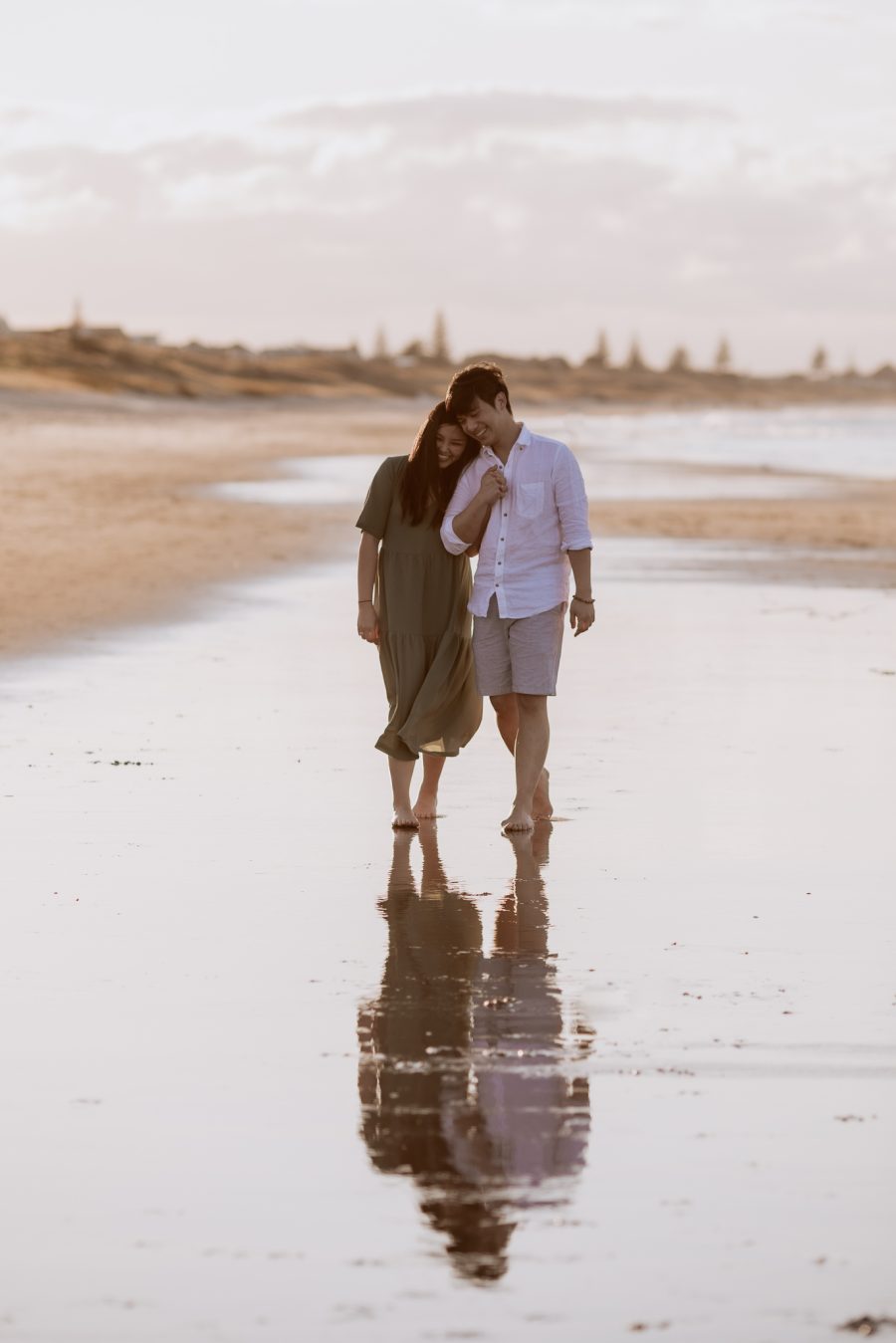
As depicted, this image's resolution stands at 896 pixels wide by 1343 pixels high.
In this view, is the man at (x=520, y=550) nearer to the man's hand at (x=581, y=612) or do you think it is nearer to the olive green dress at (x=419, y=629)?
the man's hand at (x=581, y=612)

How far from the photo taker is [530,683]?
7.84 m

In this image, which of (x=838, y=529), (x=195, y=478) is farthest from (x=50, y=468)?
(x=838, y=529)

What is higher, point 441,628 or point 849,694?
point 441,628

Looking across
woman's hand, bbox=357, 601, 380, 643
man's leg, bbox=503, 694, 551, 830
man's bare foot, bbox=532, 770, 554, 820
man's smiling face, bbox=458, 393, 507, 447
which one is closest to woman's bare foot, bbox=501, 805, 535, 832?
man's leg, bbox=503, 694, 551, 830

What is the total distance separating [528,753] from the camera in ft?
25.8

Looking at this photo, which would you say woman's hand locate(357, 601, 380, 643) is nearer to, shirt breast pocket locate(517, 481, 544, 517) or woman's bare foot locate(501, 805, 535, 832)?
shirt breast pocket locate(517, 481, 544, 517)

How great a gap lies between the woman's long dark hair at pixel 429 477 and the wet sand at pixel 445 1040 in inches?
45.2

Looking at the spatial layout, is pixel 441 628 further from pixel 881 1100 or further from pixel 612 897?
pixel 881 1100

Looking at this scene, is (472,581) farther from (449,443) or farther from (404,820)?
(404,820)

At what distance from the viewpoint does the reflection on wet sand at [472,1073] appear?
3.98 m

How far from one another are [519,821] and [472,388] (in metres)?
1.52

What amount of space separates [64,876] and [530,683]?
6.16 feet

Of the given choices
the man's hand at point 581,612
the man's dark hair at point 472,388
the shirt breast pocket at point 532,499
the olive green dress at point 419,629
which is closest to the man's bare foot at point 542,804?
the olive green dress at point 419,629

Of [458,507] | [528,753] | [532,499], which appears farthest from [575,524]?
[528,753]
